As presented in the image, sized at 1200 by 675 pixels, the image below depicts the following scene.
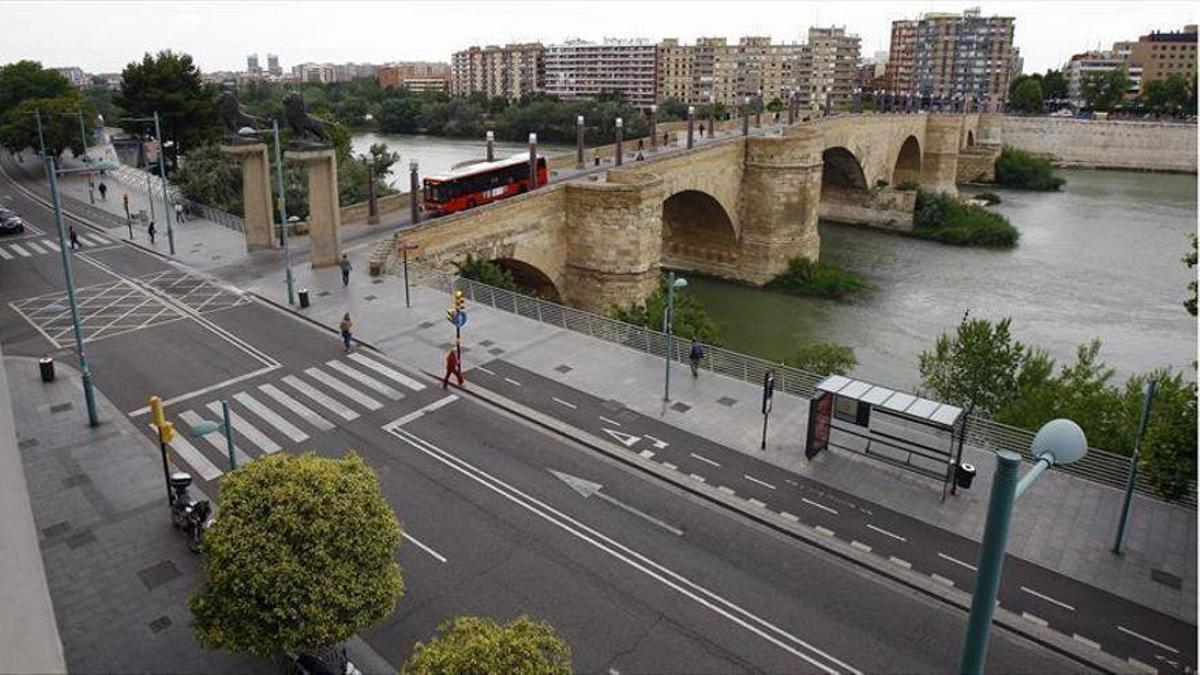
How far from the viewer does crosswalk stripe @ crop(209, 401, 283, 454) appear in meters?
17.7

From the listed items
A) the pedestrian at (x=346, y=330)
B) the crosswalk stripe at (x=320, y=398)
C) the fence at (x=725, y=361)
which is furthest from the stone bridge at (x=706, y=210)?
Answer: the crosswalk stripe at (x=320, y=398)

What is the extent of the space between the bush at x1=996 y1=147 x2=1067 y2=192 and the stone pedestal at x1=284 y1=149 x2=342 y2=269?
3172 inches

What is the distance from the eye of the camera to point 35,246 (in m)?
36.5

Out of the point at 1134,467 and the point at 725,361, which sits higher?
the point at 1134,467

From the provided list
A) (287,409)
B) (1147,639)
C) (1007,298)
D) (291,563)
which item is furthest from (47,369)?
(1007,298)

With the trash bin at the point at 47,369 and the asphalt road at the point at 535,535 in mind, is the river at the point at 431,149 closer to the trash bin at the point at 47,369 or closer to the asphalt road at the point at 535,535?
the trash bin at the point at 47,369

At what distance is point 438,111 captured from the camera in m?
114

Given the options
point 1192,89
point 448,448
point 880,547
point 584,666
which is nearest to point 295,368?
point 448,448

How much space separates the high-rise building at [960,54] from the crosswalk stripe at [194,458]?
560ft

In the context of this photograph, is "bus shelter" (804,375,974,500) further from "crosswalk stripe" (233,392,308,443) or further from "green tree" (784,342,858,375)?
"crosswalk stripe" (233,392,308,443)

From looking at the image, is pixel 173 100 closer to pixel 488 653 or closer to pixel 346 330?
pixel 346 330

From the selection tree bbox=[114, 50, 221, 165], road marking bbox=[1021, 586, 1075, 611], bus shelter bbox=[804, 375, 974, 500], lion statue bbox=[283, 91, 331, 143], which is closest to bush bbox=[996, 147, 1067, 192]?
tree bbox=[114, 50, 221, 165]

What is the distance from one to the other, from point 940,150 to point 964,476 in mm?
71963

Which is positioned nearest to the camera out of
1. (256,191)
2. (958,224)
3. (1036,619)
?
(1036,619)
